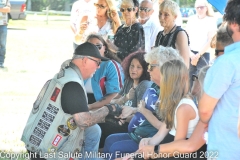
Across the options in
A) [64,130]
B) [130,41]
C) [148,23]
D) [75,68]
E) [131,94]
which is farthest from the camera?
[148,23]

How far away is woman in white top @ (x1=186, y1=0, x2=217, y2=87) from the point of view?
775 cm

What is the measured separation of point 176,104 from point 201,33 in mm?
4503

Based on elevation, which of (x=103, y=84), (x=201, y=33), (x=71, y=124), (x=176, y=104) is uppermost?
(x=176, y=104)

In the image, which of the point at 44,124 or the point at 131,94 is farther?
the point at 131,94

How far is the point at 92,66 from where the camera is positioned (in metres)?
4.22

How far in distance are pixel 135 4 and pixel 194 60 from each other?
1.73 metres

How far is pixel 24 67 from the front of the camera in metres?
12.9

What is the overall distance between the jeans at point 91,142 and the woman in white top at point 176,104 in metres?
0.89

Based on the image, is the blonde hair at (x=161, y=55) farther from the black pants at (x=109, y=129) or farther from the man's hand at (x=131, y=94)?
the black pants at (x=109, y=129)

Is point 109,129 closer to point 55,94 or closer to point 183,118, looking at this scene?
point 55,94

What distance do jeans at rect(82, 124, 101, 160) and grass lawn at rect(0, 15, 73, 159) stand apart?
1497 mm

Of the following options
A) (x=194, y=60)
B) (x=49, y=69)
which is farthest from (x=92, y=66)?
(x=49, y=69)

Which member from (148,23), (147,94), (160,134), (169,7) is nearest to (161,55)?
(147,94)

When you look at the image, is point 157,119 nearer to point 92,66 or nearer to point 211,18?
point 92,66
